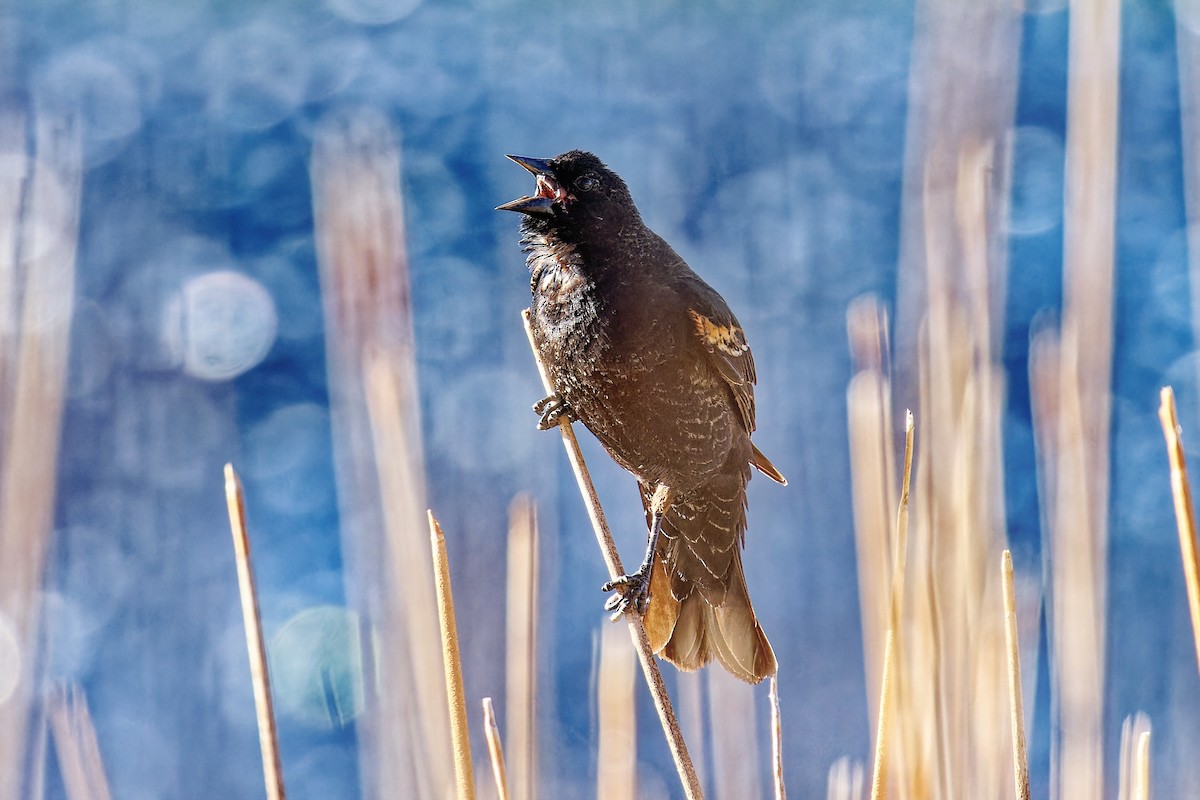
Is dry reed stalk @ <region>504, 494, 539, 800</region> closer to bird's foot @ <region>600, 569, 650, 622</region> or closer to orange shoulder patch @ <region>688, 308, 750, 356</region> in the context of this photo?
bird's foot @ <region>600, 569, 650, 622</region>

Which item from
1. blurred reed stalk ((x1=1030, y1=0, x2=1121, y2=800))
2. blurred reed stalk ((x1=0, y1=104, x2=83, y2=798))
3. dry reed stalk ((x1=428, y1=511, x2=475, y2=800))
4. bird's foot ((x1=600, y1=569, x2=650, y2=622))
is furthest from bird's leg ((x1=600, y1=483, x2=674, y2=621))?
blurred reed stalk ((x1=0, y1=104, x2=83, y2=798))

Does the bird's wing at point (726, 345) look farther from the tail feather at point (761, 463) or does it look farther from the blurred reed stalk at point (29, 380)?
the blurred reed stalk at point (29, 380)

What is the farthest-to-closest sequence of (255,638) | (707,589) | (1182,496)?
(707,589) < (1182,496) < (255,638)

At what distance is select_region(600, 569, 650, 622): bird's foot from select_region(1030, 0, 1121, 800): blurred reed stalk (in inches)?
28.0

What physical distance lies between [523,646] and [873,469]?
2.04ft

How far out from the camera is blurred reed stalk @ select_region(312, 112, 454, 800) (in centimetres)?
168

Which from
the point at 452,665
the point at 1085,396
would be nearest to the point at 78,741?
the point at 452,665

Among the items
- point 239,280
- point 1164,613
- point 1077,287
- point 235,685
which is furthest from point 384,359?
point 1164,613

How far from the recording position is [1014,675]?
1163 mm

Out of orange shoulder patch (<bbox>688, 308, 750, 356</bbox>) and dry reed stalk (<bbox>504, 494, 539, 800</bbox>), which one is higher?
orange shoulder patch (<bbox>688, 308, 750, 356</bbox>)

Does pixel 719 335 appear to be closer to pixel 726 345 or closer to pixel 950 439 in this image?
pixel 726 345

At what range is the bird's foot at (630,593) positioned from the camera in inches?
66.1

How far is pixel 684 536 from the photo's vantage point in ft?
6.86

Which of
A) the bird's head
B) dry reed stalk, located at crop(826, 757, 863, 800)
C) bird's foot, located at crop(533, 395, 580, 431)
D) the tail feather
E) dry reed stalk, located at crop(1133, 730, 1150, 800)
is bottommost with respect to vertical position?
dry reed stalk, located at crop(826, 757, 863, 800)
